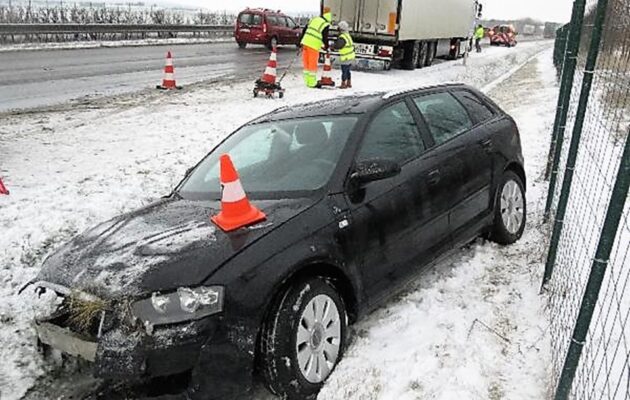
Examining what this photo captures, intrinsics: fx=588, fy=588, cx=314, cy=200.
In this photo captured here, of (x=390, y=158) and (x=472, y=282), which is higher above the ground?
(x=390, y=158)

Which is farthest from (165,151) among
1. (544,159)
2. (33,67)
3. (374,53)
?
(374,53)

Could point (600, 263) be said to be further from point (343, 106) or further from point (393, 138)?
point (343, 106)

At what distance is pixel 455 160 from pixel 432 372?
1896 mm

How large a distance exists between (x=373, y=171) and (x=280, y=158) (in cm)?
80

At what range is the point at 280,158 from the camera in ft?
14.0

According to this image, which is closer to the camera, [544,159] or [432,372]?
[432,372]

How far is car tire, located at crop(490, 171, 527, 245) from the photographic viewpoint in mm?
5332

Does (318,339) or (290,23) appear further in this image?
(290,23)

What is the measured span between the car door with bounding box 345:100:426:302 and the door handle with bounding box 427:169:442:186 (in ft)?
0.38

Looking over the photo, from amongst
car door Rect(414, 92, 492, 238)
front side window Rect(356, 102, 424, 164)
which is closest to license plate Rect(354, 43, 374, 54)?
car door Rect(414, 92, 492, 238)

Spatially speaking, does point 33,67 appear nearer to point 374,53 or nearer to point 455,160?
point 374,53

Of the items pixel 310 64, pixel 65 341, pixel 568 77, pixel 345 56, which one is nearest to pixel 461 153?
pixel 568 77

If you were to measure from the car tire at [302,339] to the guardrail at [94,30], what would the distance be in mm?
22850

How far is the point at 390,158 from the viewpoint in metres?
4.20
